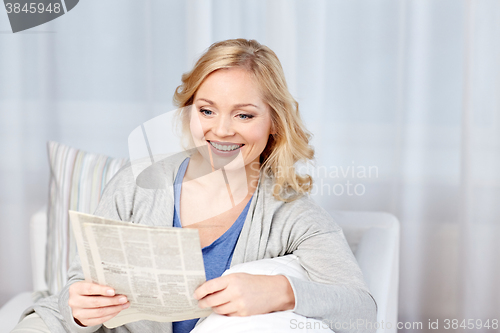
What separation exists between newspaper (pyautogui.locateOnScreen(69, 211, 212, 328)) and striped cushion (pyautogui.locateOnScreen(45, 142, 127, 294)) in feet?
1.94

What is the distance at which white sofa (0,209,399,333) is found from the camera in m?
1.11

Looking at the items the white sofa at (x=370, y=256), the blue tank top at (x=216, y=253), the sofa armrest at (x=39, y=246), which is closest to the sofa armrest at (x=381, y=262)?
the white sofa at (x=370, y=256)

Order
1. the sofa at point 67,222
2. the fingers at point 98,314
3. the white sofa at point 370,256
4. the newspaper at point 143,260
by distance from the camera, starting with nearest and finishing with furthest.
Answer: the newspaper at point 143,260, the fingers at point 98,314, the white sofa at point 370,256, the sofa at point 67,222

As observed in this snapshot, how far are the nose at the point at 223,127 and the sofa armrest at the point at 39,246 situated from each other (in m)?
0.73

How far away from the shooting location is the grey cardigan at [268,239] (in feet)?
3.17

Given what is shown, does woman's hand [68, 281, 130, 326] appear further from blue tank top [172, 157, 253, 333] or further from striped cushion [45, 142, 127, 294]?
striped cushion [45, 142, 127, 294]

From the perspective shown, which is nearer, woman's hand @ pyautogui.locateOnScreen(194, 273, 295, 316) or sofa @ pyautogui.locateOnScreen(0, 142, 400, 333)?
woman's hand @ pyautogui.locateOnScreen(194, 273, 295, 316)

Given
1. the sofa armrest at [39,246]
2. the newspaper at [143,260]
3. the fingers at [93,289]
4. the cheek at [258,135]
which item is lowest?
the sofa armrest at [39,246]

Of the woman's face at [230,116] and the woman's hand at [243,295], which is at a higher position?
the woman's face at [230,116]

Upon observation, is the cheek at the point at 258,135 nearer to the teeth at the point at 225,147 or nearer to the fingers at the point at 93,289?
the teeth at the point at 225,147

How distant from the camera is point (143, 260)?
0.79 meters

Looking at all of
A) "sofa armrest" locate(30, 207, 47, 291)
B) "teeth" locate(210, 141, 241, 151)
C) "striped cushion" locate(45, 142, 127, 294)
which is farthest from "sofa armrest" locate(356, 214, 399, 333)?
"sofa armrest" locate(30, 207, 47, 291)

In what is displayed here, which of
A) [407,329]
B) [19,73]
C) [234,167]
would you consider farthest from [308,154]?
[19,73]

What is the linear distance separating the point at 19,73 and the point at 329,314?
165 cm
